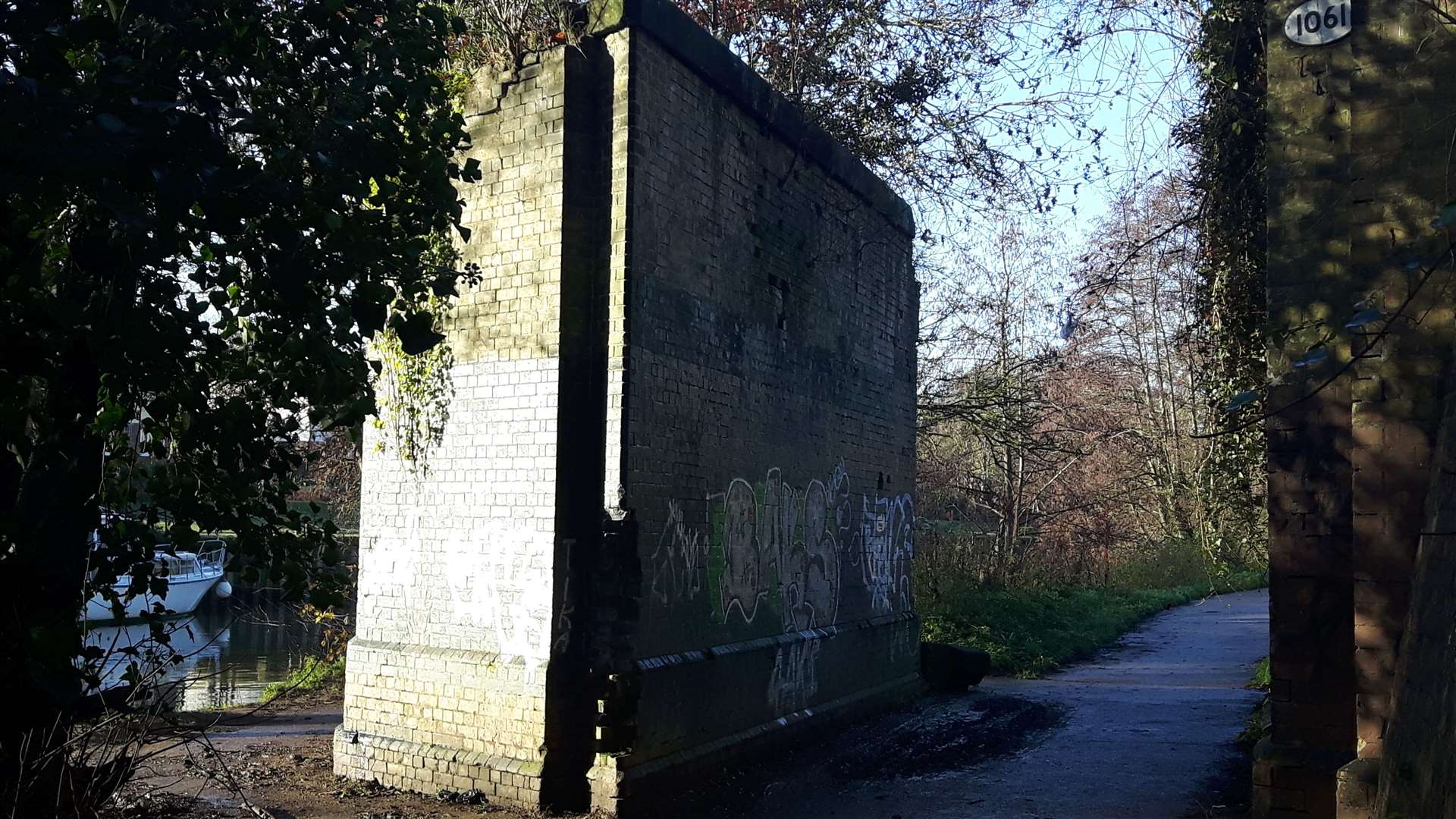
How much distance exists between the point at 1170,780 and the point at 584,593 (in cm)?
509

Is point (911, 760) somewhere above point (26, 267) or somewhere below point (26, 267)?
below

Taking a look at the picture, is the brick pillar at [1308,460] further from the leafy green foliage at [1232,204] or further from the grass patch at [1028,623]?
the grass patch at [1028,623]

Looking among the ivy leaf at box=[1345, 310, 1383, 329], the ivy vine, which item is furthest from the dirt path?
the ivy leaf at box=[1345, 310, 1383, 329]

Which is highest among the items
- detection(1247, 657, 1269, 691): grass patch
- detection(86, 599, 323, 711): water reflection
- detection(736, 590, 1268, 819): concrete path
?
detection(1247, 657, 1269, 691): grass patch

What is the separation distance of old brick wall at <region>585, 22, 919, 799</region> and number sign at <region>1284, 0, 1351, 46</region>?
4.28 m

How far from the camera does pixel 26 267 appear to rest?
4348 mm

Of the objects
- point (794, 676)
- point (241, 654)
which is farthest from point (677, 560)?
point (241, 654)

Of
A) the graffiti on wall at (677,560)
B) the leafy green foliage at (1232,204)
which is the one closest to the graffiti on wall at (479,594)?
the graffiti on wall at (677,560)

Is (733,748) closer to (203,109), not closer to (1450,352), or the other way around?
(1450,352)

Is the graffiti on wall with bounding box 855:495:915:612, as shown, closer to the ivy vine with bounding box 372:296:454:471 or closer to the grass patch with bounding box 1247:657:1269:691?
the grass patch with bounding box 1247:657:1269:691

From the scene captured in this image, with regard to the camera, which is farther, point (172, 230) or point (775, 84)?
point (775, 84)

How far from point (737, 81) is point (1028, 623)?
12.0m

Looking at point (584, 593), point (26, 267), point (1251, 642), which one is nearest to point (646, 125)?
point (584, 593)

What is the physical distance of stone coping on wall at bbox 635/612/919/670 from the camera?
810cm
